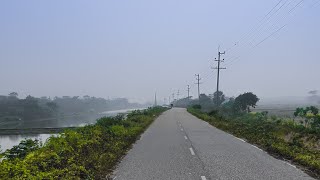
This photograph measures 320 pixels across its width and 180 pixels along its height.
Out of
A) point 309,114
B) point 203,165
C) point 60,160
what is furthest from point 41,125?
point 203,165

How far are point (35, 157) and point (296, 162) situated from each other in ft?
29.6

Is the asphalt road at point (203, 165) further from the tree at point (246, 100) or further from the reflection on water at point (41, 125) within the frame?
the tree at point (246, 100)

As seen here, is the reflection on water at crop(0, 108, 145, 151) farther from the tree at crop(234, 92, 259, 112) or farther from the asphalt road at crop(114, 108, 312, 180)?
the tree at crop(234, 92, 259, 112)

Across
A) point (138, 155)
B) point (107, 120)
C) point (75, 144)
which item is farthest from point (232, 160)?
point (107, 120)

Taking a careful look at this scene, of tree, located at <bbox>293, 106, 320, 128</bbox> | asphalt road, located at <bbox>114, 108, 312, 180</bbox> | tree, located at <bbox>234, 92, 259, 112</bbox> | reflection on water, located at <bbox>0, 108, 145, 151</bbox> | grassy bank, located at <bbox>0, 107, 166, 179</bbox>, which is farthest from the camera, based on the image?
tree, located at <bbox>234, 92, 259, 112</bbox>

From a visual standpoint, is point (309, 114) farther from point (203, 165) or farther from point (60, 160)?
point (60, 160)

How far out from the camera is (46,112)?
482 ft

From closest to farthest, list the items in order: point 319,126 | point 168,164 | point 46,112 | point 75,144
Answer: point 168,164
point 75,144
point 319,126
point 46,112

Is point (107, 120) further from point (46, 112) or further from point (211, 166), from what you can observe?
point (46, 112)

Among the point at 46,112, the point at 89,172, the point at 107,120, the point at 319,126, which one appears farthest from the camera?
the point at 46,112

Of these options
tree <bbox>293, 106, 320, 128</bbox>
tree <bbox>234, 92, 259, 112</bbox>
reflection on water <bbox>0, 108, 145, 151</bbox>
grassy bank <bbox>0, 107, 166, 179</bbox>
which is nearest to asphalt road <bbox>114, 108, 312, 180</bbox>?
grassy bank <bbox>0, 107, 166, 179</bbox>

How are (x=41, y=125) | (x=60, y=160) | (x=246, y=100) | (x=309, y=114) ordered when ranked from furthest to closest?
(x=41, y=125)
(x=246, y=100)
(x=309, y=114)
(x=60, y=160)

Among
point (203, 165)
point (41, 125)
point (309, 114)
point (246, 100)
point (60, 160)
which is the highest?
point (246, 100)

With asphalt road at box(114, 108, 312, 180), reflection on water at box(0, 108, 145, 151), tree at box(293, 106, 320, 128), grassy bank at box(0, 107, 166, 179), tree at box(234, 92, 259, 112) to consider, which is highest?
tree at box(234, 92, 259, 112)
